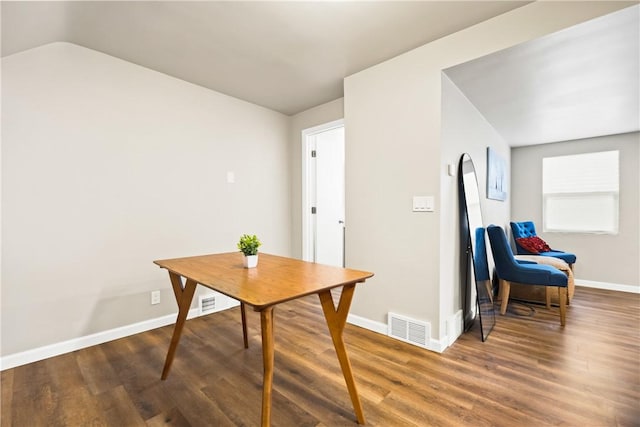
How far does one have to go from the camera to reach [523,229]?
424cm

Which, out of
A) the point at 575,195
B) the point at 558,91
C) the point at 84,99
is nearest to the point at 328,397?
the point at 84,99

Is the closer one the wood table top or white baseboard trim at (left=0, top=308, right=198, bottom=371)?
the wood table top

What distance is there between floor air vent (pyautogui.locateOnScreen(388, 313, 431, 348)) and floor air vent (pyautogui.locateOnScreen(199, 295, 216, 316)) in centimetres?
186

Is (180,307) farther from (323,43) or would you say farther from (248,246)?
(323,43)

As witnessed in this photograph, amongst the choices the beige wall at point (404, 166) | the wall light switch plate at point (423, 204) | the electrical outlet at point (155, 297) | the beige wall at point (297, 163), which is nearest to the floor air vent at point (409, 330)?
the beige wall at point (404, 166)

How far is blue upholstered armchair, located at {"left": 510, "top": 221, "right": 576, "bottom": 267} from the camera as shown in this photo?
375cm

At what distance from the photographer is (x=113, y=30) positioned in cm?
202

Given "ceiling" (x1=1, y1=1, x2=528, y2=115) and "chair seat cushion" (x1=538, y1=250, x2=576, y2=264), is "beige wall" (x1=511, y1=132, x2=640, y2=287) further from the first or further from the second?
"ceiling" (x1=1, y1=1, x2=528, y2=115)

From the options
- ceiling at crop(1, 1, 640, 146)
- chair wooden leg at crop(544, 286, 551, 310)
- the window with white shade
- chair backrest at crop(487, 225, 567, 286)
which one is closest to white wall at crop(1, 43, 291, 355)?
ceiling at crop(1, 1, 640, 146)

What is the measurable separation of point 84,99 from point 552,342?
4.30 meters

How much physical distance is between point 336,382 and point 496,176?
3.37 meters

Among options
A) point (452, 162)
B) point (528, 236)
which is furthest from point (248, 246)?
point (528, 236)

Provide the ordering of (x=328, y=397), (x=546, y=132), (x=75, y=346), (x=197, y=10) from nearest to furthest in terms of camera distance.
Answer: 1. (x=328, y=397)
2. (x=197, y=10)
3. (x=75, y=346)
4. (x=546, y=132)

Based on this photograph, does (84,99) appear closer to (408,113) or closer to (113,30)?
(113,30)
